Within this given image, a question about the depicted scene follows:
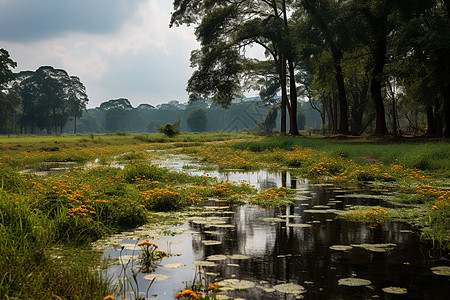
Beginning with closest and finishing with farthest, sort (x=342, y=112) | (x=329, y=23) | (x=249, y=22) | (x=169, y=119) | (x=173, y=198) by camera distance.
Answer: (x=173, y=198) < (x=329, y=23) < (x=342, y=112) < (x=249, y=22) < (x=169, y=119)

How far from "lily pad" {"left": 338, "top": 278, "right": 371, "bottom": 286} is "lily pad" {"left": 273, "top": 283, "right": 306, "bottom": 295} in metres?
0.45

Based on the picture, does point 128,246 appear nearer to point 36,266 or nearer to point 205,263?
point 205,263

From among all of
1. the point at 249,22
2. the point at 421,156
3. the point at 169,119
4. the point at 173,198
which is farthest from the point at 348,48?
the point at 169,119

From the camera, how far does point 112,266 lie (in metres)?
4.04

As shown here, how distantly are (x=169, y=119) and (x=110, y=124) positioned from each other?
149ft

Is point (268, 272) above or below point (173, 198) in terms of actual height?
below

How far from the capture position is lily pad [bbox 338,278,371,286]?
355 centimetres

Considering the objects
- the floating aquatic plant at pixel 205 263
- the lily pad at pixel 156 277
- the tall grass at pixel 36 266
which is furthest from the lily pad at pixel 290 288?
the tall grass at pixel 36 266

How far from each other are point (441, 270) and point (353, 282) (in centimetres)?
113

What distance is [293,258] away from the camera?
172 inches

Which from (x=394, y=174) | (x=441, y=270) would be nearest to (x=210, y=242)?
(x=441, y=270)

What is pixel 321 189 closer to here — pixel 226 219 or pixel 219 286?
pixel 226 219

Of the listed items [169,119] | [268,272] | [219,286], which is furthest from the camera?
[169,119]

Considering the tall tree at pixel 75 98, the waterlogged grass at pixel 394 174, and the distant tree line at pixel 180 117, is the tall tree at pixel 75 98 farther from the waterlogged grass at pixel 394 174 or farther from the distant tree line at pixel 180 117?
the waterlogged grass at pixel 394 174
